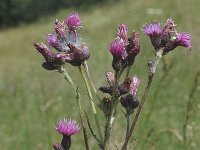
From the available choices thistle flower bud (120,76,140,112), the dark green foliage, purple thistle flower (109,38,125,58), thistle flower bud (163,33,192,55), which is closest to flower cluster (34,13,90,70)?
purple thistle flower (109,38,125,58)

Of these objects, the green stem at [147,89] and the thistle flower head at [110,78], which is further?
the thistle flower head at [110,78]

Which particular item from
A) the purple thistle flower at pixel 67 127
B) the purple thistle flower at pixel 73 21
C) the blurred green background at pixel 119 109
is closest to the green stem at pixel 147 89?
the blurred green background at pixel 119 109

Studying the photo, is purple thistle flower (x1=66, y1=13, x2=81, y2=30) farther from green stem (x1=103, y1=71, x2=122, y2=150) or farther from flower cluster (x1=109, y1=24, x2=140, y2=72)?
green stem (x1=103, y1=71, x2=122, y2=150)

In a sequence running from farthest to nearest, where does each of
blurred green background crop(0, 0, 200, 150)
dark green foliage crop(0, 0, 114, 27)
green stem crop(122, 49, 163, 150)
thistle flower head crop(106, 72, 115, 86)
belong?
1. dark green foliage crop(0, 0, 114, 27)
2. blurred green background crop(0, 0, 200, 150)
3. thistle flower head crop(106, 72, 115, 86)
4. green stem crop(122, 49, 163, 150)

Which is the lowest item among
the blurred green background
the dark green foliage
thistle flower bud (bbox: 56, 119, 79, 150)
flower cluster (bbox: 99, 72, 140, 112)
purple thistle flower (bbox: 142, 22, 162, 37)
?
thistle flower bud (bbox: 56, 119, 79, 150)

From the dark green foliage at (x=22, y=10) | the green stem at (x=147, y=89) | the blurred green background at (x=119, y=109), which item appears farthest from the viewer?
the dark green foliage at (x=22, y=10)

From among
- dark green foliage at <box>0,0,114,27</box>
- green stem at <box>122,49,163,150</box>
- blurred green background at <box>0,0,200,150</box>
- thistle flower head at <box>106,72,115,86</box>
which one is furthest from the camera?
dark green foliage at <box>0,0,114,27</box>

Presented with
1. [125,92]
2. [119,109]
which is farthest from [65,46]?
[119,109]

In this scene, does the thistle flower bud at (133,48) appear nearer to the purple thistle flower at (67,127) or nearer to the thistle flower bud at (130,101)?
the thistle flower bud at (130,101)

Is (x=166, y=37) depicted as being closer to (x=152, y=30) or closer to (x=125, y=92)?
(x=152, y=30)

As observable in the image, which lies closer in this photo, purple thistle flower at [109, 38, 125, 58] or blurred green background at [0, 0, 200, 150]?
purple thistle flower at [109, 38, 125, 58]
